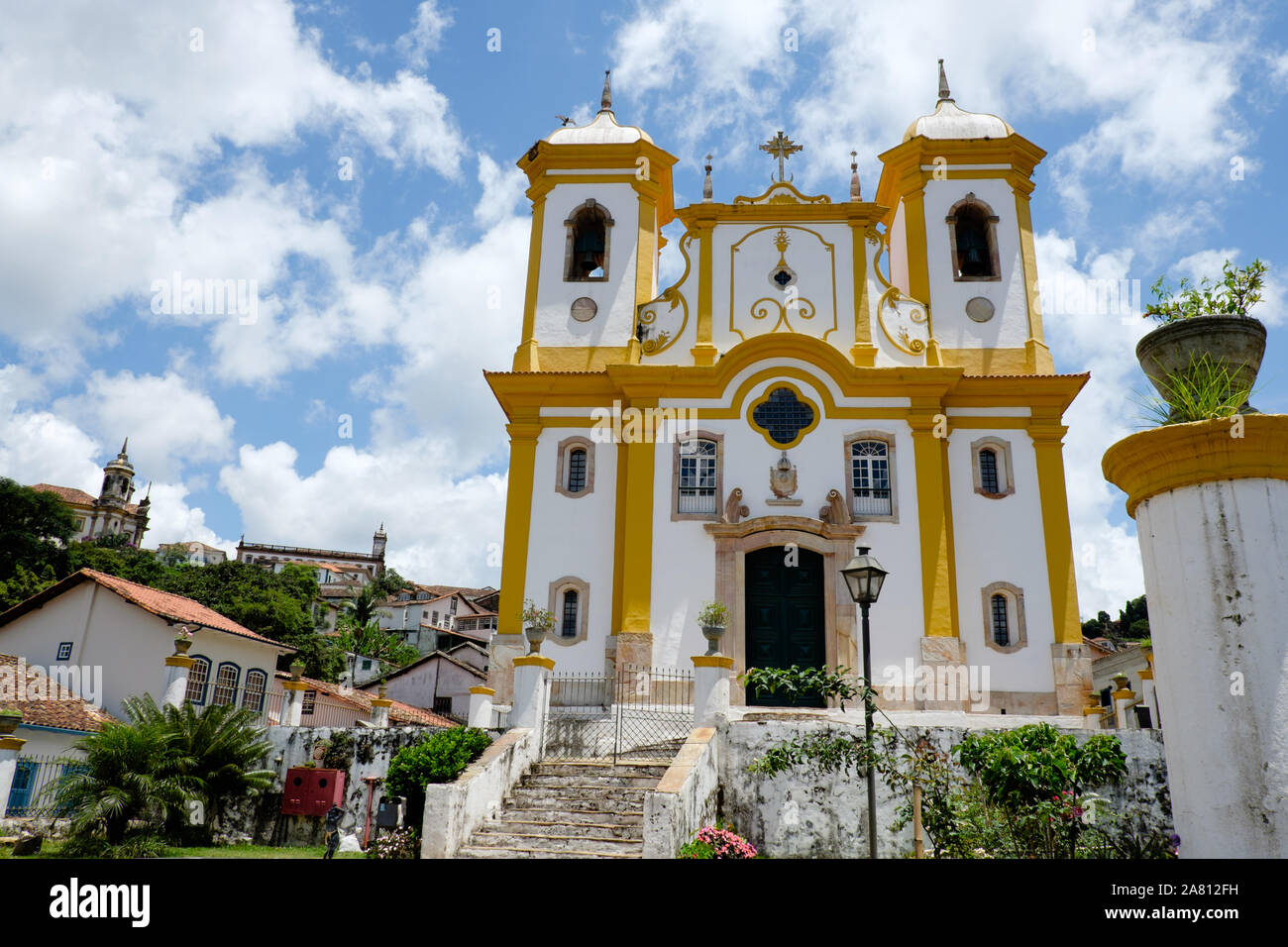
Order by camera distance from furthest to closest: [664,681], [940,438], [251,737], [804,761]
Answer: [940,438] < [664,681] < [251,737] < [804,761]

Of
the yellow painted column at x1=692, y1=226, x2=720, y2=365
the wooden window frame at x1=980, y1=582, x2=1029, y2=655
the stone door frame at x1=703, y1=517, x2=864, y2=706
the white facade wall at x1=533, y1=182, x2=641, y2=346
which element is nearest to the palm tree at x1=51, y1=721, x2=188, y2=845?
the stone door frame at x1=703, y1=517, x2=864, y2=706

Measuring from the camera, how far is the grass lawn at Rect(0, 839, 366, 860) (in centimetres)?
1143

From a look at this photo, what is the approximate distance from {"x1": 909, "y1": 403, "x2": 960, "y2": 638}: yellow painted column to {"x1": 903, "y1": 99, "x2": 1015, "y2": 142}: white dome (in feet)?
23.4

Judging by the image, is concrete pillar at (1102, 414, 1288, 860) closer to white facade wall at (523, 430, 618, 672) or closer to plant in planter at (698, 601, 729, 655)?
plant in planter at (698, 601, 729, 655)

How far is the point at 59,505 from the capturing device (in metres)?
55.5

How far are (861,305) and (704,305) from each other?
317 cm

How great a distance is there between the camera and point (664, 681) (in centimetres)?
1634

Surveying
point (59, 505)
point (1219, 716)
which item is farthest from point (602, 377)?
point (59, 505)

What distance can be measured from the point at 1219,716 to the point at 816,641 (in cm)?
1389
